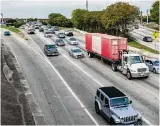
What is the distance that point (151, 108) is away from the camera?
2356cm

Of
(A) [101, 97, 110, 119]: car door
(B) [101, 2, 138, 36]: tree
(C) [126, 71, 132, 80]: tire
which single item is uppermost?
(B) [101, 2, 138, 36]: tree

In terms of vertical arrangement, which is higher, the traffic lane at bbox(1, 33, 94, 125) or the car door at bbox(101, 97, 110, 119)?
the car door at bbox(101, 97, 110, 119)

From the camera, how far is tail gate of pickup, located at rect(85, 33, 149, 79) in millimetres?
32594

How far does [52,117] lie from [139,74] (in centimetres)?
1336

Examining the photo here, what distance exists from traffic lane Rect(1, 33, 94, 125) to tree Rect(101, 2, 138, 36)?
3702 centimetres

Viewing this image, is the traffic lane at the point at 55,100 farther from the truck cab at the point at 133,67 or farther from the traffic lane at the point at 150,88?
the truck cab at the point at 133,67

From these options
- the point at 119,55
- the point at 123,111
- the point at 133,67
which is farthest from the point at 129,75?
the point at 123,111

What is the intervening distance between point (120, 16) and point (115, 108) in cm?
5341

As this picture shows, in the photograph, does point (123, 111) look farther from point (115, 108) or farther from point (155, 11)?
point (155, 11)

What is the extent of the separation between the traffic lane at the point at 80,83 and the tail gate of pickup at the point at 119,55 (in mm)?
4029

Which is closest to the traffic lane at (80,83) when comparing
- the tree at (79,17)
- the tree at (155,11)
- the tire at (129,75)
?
the tire at (129,75)

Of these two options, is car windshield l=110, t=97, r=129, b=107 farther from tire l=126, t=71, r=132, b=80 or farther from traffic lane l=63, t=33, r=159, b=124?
tire l=126, t=71, r=132, b=80

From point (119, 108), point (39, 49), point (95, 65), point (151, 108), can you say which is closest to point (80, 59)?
point (95, 65)

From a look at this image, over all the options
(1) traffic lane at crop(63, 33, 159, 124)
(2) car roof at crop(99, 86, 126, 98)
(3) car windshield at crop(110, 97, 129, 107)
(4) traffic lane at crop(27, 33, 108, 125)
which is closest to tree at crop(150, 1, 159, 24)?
(4) traffic lane at crop(27, 33, 108, 125)
